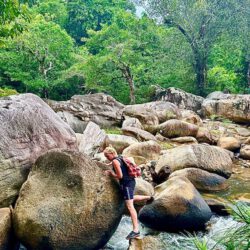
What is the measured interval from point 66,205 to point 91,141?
6358mm

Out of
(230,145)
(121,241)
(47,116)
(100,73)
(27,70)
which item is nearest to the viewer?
(121,241)

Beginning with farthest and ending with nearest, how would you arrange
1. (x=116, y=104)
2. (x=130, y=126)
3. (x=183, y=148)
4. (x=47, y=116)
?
(x=116, y=104)
(x=130, y=126)
(x=183, y=148)
(x=47, y=116)

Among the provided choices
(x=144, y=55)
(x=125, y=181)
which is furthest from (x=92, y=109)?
(x=125, y=181)

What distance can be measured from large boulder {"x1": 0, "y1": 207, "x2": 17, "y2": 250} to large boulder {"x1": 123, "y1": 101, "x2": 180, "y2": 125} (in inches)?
479

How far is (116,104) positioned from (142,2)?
10954 mm

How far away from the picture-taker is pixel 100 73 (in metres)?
21.6

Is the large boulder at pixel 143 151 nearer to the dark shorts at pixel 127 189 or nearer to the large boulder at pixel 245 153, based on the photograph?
the large boulder at pixel 245 153

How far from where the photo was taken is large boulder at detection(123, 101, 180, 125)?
17.8 m

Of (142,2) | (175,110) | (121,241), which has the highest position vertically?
(142,2)

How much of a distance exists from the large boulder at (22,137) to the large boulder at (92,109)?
9.19 meters

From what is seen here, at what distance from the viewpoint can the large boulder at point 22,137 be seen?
6.29 metres

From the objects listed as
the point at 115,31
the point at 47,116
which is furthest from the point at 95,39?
the point at 47,116

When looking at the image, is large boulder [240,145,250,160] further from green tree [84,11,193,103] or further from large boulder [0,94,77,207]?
green tree [84,11,193,103]

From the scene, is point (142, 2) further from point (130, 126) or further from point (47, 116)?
point (47, 116)
